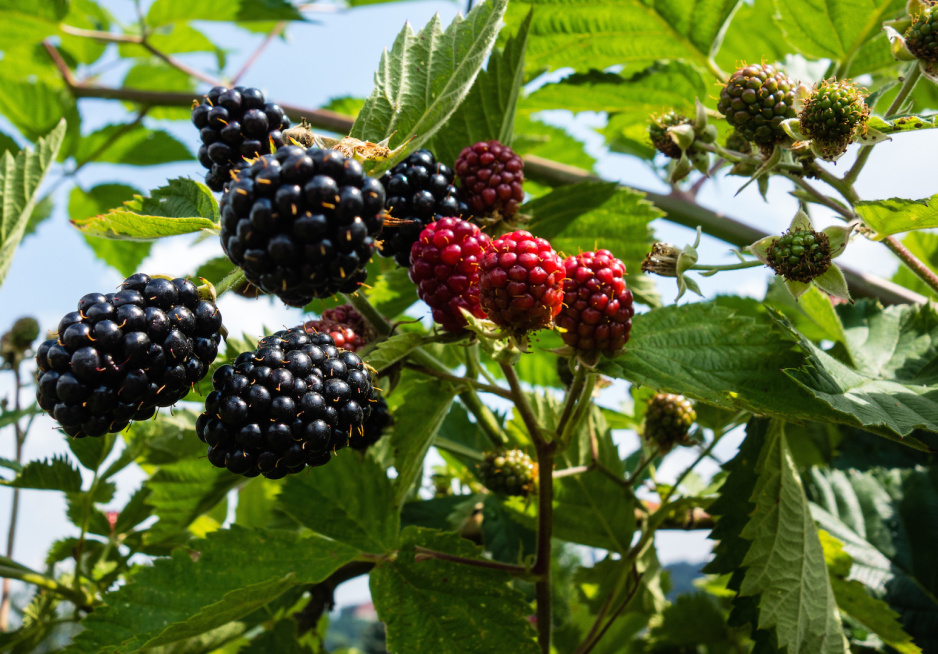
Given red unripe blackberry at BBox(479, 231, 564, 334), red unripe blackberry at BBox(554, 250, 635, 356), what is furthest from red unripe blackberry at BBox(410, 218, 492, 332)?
red unripe blackberry at BBox(554, 250, 635, 356)

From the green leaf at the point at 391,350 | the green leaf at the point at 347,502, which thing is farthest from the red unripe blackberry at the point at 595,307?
the green leaf at the point at 347,502

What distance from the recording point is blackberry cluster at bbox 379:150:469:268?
1.44 meters

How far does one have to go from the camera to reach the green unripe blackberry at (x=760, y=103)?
4.64 feet

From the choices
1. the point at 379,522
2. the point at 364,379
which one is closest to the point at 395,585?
the point at 379,522

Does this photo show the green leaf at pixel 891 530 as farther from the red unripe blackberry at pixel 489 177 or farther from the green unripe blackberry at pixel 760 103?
the red unripe blackberry at pixel 489 177

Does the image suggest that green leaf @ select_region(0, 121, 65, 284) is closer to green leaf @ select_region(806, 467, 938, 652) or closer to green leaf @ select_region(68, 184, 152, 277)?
green leaf @ select_region(68, 184, 152, 277)

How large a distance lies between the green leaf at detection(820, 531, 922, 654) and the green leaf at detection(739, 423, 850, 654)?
0.23 m

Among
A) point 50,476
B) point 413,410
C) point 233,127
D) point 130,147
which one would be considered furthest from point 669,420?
point 130,147

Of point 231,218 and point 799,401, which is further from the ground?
point 231,218

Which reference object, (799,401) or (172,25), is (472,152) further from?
(172,25)

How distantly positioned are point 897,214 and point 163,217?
1.24 metres

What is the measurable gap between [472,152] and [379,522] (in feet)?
2.88

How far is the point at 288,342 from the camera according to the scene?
1205 millimetres

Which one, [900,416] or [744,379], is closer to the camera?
[900,416]
